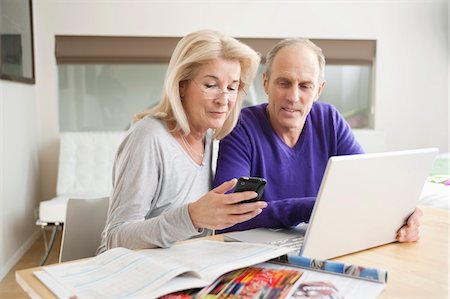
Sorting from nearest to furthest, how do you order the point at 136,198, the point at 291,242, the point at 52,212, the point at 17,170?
the point at 291,242 < the point at 136,198 < the point at 52,212 < the point at 17,170

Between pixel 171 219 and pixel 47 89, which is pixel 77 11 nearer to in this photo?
pixel 47 89

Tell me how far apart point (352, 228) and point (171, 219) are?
392 mm

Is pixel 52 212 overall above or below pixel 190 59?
below

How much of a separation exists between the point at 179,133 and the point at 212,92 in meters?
0.16

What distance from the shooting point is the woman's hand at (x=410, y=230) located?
124 cm

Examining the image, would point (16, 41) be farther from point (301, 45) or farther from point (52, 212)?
point (301, 45)

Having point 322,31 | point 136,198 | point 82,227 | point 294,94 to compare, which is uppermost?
point 322,31

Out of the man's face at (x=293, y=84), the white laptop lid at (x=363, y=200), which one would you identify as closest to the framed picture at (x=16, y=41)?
the man's face at (x=293, y=84)

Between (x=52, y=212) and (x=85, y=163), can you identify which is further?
(x=85, y=163)

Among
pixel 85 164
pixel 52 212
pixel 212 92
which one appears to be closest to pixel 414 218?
pixel 212 92

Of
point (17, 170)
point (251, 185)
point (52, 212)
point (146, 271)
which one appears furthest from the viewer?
point (17, 170)

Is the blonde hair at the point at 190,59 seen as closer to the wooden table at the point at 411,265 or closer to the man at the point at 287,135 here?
the man at the point at 287,135

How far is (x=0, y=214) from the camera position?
2.96 metres

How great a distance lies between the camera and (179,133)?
1493 mm
